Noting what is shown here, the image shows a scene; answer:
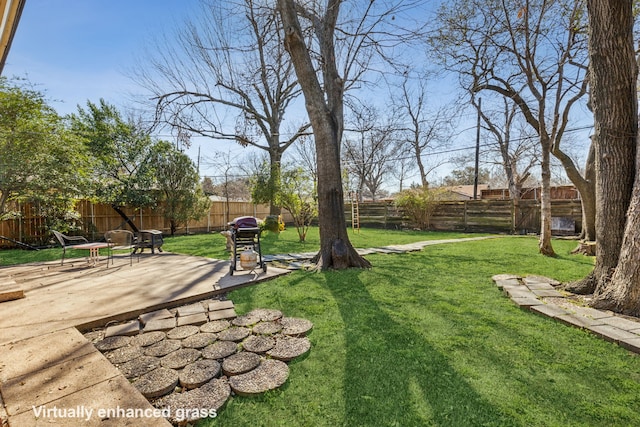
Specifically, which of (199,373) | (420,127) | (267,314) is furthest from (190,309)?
(420,127)

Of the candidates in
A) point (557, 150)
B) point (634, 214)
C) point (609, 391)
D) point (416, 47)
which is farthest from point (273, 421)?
point (557, 150)

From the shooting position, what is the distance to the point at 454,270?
502 cm

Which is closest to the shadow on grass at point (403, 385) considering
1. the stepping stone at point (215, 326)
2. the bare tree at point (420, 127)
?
the stepping stone at point (215, 326)

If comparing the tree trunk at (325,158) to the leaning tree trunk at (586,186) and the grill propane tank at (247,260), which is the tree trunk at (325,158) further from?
the leaning tree trunk at (586,186)

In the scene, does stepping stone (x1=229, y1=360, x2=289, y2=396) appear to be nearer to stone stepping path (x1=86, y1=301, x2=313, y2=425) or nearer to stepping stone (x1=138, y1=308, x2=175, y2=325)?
stone stepping path (x1=86, y1=301, x2=313, y2=425)

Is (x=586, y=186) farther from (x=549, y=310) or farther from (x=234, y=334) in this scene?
(x=234, y=334)

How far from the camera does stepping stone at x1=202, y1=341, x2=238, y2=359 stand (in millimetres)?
2213

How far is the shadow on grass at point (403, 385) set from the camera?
1541 millimetres

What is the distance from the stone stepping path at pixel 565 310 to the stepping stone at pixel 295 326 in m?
2.34

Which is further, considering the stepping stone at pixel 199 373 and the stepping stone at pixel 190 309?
the stepping stone at pixel 190 309

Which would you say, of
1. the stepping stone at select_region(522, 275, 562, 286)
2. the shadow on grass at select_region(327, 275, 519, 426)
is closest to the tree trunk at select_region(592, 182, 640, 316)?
the stepping stone at select_region(522, 275, 562, 286)

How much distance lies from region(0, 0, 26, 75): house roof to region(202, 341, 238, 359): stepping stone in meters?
3.02

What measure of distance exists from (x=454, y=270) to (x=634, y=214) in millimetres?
2528

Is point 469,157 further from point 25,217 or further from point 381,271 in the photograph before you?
point 25,217
